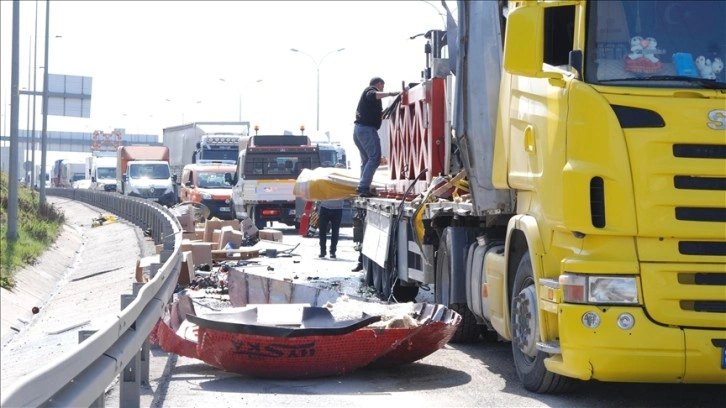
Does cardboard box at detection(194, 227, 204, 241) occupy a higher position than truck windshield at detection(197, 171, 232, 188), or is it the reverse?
truck windshield at detection(197, 171, 232, 188)

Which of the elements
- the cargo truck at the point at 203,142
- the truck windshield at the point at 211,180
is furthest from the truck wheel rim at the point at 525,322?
the cargo truck at the point at 203,142

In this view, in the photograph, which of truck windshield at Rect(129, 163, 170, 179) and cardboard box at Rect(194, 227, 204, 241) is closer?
cardboard box at Rect(194, 227, 204, 241)

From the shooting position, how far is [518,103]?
9.42 m

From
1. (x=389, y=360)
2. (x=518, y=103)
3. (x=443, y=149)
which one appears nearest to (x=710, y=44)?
(x=518, y=103)

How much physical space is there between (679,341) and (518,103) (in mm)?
2452

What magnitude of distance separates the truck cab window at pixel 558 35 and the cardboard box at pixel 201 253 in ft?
38.0

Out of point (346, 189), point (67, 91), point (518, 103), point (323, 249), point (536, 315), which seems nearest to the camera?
point (536, 315)

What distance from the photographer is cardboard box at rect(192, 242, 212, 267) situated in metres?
19.4

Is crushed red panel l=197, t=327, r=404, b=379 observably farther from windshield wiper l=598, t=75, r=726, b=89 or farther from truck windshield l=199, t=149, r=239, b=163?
truck windshield l=199, t=149, r=239, b=163

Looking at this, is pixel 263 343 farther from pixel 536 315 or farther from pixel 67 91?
pixel 67 91

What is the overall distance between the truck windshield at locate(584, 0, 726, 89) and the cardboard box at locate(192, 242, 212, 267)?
39.5 feet

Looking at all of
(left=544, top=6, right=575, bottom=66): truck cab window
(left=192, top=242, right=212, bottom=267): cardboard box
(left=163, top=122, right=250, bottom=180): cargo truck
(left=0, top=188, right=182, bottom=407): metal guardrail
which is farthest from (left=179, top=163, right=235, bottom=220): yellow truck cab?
(left=544, top=6, right=575, bottom=66): truck cab window

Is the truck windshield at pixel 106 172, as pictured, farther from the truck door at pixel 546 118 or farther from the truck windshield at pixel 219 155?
the truck door at pixel 546 118

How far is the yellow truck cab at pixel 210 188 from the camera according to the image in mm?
41469
